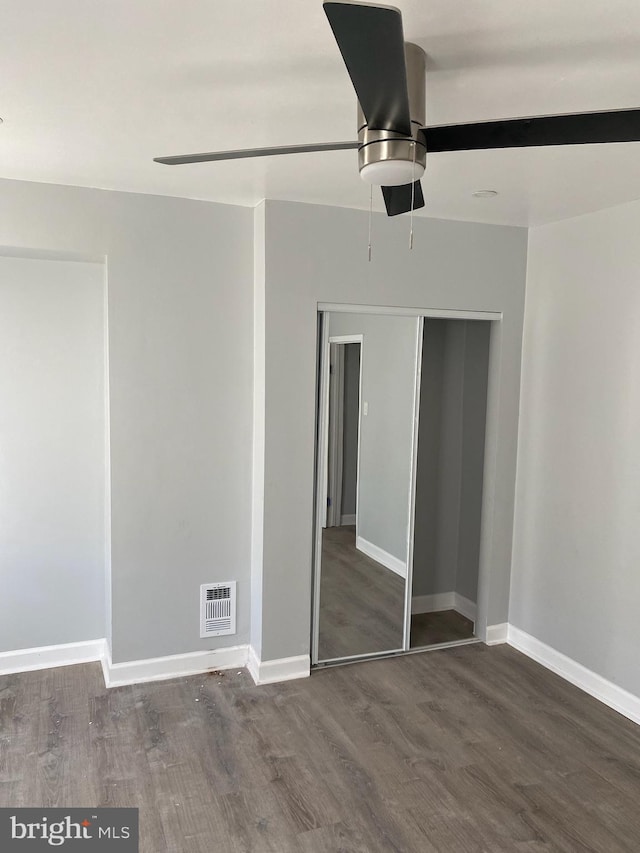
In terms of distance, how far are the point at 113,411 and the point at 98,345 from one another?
19.2 inches

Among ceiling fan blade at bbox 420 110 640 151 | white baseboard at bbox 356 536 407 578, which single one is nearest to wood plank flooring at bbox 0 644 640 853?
white baseboard at bbox 356 536 407 578

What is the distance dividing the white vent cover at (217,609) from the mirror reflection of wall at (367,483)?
1.57 feet

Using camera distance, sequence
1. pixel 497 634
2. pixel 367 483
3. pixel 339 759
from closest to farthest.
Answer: pixel 339 759
pixel 367 483
pixel 497 634

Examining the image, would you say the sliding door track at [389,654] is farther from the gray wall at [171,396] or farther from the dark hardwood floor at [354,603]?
the gray wall at [171,396]

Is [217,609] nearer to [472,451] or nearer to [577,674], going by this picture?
[472,451]

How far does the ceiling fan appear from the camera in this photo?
1154 millimetres

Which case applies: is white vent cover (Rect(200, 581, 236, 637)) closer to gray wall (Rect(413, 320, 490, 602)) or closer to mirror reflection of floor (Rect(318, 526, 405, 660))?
mirror reflection of floor (Rect(318, 526, 405, 660))

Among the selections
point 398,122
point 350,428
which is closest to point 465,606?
point 350,428

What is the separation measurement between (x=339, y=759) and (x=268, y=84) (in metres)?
2.56

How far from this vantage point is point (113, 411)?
10.8 ft

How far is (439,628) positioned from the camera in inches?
165

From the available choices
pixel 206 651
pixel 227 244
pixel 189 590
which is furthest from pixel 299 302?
pixel 206 651

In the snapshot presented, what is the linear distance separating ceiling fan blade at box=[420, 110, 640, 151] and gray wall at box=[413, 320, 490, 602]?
8.07 ft

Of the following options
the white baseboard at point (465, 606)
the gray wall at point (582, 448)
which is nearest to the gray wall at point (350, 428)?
the gray wall at point (582, 448)
